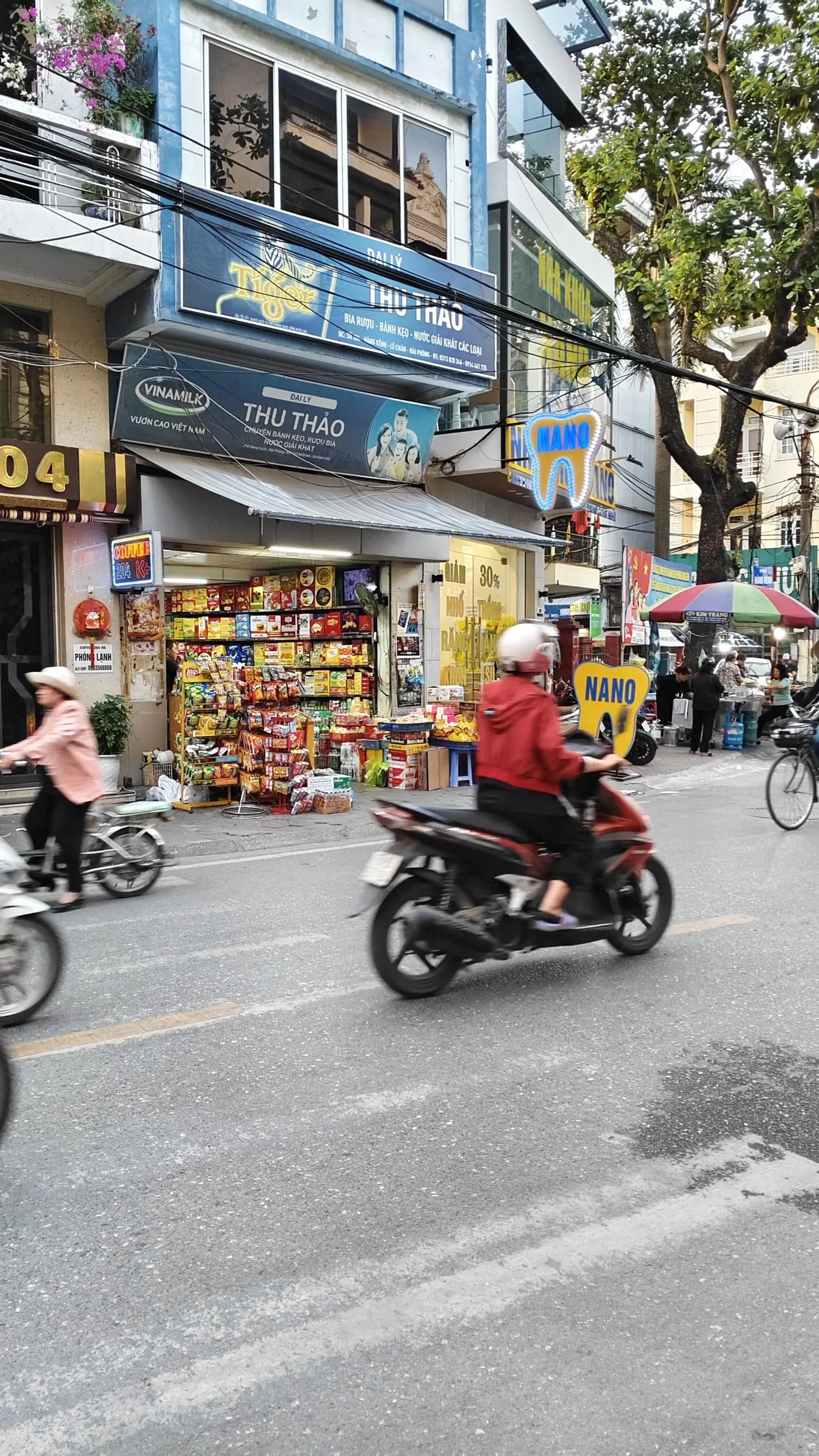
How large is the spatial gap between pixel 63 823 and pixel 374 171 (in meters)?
11.2

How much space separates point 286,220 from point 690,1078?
1191 cm

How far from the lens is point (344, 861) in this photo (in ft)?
31.8

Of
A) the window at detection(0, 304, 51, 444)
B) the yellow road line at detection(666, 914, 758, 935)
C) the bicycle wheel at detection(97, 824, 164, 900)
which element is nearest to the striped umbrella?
the window at detection(0, 304, 51, 444)

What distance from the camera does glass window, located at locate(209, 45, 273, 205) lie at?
13.0 meters

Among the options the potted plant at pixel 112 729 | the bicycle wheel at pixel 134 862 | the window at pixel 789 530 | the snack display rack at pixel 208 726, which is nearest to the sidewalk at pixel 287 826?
the snack display rack at pixel 208 726

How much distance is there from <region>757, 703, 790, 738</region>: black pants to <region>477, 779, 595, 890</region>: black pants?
1857cm

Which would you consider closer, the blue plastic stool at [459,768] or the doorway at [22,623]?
the doorway at [22,623]

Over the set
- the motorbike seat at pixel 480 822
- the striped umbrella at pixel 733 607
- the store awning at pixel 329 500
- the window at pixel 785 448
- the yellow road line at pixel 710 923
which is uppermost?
the window at pixel 785 448

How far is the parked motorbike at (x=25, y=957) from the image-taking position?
4828mm

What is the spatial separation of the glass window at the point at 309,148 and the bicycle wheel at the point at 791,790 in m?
8.87

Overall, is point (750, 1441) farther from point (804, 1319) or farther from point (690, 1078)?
point (690, 1078)

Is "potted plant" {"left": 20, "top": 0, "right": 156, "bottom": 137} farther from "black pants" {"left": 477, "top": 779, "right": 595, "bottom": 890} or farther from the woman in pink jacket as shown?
"black pants" {"left": 477, "top": 779, "right": 595, "bottom": 890}

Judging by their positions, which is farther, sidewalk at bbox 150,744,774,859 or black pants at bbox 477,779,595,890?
sidewalk at bbox 150,744,774,859

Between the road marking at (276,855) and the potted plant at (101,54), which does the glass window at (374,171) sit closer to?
the potted plant at (101,54)
